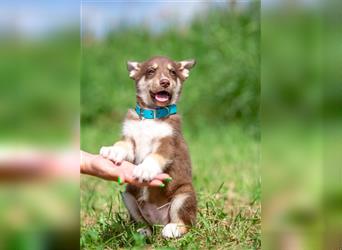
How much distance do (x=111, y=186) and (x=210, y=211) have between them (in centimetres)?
83

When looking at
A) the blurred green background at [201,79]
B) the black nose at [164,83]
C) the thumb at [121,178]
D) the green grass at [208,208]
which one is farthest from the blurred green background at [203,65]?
the thumb at [121,178]

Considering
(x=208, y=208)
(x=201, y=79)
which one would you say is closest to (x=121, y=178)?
(x=208, y=208)

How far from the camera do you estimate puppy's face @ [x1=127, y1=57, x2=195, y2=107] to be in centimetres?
262

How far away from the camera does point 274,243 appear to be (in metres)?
2.23

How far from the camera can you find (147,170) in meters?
2.52

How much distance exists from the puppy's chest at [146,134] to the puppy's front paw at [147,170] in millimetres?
60

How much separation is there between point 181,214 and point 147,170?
0.27m

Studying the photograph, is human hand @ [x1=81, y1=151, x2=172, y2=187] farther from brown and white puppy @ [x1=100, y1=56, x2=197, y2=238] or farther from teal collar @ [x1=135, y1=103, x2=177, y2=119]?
teal collar @ [x1=135, y1=103, x2=177, y2=119]

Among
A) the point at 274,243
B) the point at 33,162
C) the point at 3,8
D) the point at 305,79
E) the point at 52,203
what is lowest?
the point at 274,243

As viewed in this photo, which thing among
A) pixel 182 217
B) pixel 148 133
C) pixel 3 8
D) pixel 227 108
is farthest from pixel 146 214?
pixel 227 108

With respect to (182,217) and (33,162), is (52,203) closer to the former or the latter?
(33,162)

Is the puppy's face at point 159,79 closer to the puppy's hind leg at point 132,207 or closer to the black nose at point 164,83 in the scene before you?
the black nose at point 164,83

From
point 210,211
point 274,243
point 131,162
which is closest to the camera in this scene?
point 274,243

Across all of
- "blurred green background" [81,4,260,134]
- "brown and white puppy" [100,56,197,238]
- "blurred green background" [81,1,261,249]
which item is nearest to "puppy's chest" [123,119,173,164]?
"brown and white puppy" [100,56,197,238]
